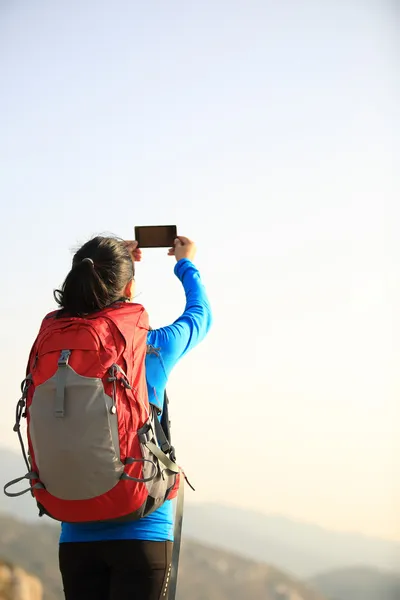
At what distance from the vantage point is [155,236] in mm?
1511

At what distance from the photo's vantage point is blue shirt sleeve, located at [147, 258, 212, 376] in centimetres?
125

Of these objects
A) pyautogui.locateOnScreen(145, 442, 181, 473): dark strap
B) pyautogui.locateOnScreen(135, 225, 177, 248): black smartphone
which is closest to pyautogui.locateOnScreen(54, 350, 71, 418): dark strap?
pyautogui.locateOnScreen(145, 442, 181, 473): dark strap

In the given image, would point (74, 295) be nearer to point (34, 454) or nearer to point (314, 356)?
point (34, 454)

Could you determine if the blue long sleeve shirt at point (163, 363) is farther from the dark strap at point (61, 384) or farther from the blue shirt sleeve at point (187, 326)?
the dark strap at point (61, 384)

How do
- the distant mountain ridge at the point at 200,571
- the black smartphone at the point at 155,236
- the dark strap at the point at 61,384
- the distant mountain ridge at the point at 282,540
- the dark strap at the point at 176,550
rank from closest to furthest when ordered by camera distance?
the dark strap at the point at 61,384
the dark strap at the point at 176,550
the black smartphone at the point at 155,236
the distant mountain ridge at the point at 200,571
the distant mountain ridge at the point at 282,540

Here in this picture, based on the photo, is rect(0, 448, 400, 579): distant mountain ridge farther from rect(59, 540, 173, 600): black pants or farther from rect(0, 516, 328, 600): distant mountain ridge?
rect(59, 540, 173, 600): black pants

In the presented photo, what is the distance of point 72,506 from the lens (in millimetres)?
1107

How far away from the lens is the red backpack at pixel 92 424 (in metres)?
1.09

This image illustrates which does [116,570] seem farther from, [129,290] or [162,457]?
[129,290]

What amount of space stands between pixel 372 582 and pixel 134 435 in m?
2.89

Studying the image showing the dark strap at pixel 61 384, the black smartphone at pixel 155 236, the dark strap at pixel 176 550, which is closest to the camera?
the dark strap at pixel 61 384

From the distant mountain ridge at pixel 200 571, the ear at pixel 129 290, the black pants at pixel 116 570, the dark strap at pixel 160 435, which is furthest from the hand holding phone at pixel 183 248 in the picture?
the distant mountain ridge at pixel 200 571

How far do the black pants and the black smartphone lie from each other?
24.2 inches

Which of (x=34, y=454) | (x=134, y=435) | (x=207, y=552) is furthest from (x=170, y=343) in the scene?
(x=207, y=552)
